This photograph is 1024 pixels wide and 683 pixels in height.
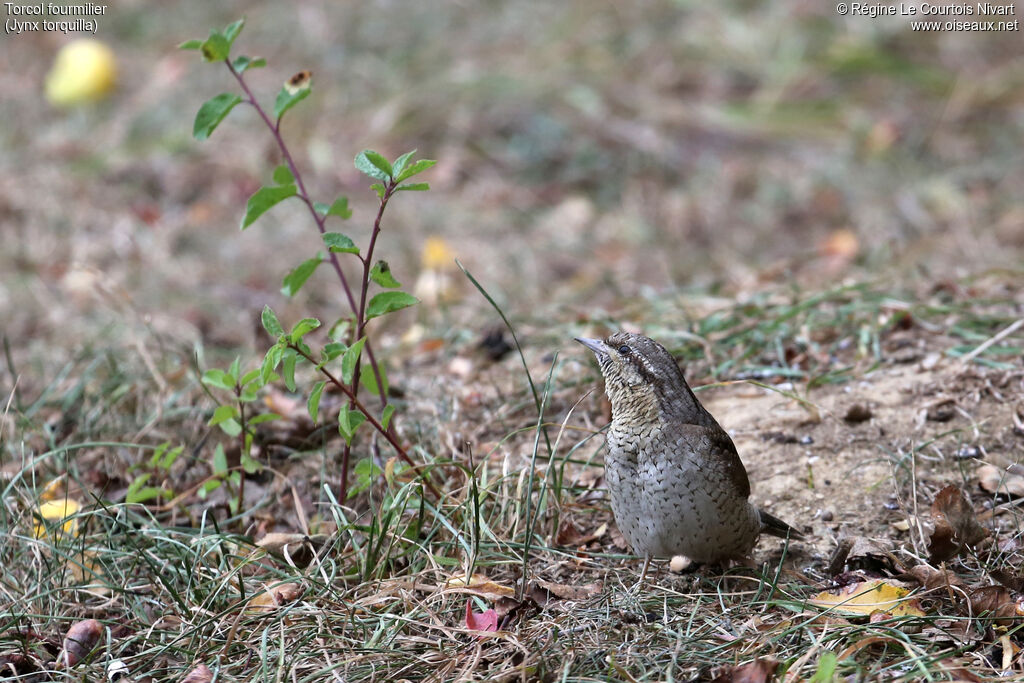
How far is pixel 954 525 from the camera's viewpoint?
10.7ft

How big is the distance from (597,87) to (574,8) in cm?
174

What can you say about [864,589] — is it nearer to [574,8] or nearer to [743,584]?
[743,584]

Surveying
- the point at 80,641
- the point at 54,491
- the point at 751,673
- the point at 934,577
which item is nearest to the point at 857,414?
the point at 934,577

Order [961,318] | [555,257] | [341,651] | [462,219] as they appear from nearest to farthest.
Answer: [341,651]
[961,318]
[555,257]
[462,219]

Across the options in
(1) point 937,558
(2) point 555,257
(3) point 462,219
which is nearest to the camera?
(1) point 937,558

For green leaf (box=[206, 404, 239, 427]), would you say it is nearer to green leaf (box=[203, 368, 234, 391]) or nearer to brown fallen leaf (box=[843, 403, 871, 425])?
green leaf (box=[203, 368, 234, 391])

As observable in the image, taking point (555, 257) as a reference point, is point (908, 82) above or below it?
above

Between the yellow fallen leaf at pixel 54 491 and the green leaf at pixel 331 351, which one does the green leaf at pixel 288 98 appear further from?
the yellow fallen leaf at pixel 54 491

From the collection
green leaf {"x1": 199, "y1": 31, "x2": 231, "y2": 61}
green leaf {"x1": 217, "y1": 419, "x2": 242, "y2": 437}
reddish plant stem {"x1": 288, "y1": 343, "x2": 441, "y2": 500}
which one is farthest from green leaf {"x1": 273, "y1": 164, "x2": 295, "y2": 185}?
green leaf {"x1": 217, "y1": 419, "x2": 242, "y2": 437}

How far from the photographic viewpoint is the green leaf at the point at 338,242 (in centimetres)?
300

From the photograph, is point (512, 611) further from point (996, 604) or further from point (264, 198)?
point (264, 198)

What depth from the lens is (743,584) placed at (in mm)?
3406

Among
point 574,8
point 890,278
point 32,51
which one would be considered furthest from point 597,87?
point 32,51

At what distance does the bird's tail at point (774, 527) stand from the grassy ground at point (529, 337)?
0.09m
